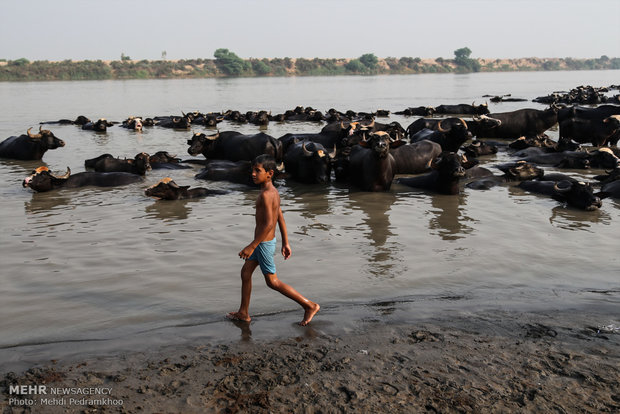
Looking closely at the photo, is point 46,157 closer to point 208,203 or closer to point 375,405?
point 208,203

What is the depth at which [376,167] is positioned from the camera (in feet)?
33.8

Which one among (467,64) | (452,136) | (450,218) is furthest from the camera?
(467,64)

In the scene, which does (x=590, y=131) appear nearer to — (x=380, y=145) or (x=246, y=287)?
(x=380, y=145)

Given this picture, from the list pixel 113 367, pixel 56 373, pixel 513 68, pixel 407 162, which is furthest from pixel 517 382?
pixel 513 68

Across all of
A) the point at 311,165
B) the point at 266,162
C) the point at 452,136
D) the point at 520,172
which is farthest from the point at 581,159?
the point at 266,162

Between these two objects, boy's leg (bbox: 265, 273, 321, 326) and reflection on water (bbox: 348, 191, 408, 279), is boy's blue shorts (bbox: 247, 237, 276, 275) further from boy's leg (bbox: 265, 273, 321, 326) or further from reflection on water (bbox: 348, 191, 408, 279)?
reflection on water (bbox: 348, 191, 408, 279)

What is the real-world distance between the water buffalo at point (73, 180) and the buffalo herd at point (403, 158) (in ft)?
0.06

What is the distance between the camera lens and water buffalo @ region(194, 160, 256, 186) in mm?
11047

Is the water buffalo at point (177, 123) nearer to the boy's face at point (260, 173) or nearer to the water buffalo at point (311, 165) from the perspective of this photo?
the water buffalo at point (311, 165)

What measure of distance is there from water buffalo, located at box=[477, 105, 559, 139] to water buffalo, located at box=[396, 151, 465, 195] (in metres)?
8.40

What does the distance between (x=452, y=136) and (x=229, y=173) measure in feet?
19.1

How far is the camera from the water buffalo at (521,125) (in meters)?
18.1

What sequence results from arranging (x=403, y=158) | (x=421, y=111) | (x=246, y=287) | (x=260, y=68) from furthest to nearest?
1. (x=260, y=68)
2. (x=421, y=111)
3. (x=403, y=158)
4. (x=246, y=287)

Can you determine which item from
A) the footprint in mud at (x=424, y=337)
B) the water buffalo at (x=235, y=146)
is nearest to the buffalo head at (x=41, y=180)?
the water buffalo at (x=235, y=146)
